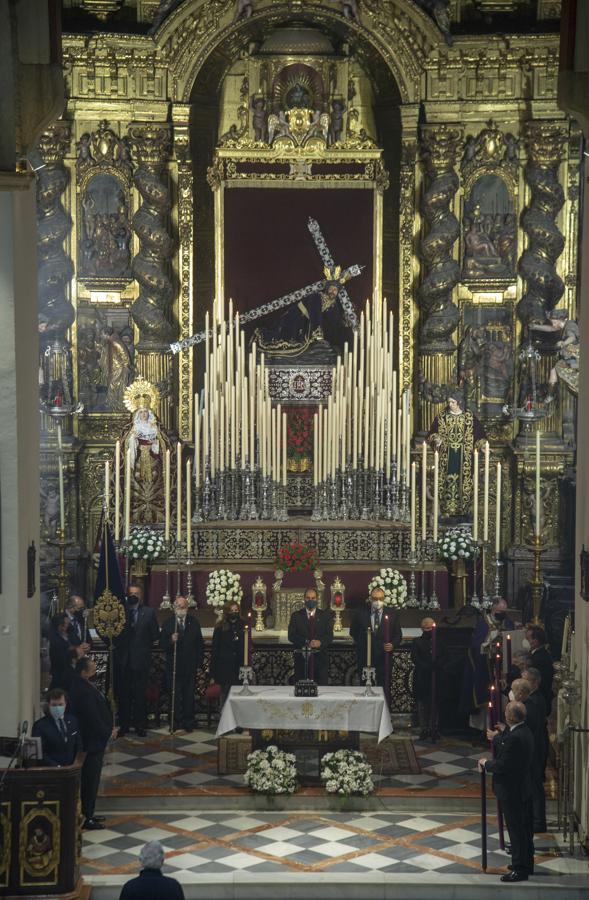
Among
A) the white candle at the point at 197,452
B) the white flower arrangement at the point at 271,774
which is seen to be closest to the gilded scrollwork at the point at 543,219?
the white candle at the point at 197,452

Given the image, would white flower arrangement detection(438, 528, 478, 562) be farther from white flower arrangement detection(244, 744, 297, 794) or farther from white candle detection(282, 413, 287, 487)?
white flower arrangement detection(244, 744, 297, 794)

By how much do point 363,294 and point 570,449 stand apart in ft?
12.0

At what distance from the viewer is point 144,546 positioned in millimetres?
22109

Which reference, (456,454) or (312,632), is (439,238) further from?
(312,632)

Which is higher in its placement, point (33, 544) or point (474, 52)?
point (474, 52)

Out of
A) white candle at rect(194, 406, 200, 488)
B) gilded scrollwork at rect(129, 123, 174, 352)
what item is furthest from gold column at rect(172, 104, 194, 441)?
white candle at rect(194, 406, 200, 488)

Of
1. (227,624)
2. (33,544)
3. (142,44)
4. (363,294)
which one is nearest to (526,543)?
(363,294)

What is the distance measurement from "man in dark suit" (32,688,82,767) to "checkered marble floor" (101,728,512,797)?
2.35 meters

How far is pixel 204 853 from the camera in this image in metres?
A: 16.6

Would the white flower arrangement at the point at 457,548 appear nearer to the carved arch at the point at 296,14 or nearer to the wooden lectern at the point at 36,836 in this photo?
the carved arch at the point at 296,14

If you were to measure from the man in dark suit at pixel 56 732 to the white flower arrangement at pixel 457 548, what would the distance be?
7418 mm

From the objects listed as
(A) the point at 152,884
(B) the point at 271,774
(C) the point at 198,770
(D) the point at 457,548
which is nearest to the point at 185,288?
(D) the point at 457,548

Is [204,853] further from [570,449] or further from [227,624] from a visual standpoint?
[570,449]

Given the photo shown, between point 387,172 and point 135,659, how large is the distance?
907cm
